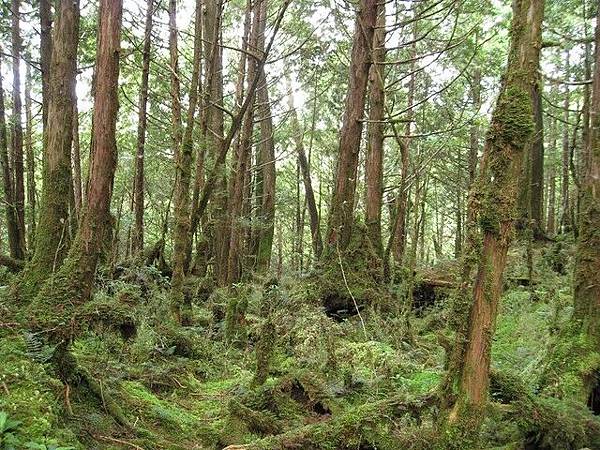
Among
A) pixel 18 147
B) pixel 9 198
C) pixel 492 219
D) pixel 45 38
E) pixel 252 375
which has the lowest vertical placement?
pixel 252 375

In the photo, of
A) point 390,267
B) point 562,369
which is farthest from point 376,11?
point 562,369

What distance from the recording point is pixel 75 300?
5.67 meters

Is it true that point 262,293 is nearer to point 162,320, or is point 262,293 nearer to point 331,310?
point 331,310

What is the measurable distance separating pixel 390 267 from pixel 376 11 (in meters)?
5.70

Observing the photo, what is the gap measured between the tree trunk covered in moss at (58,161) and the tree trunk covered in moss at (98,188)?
0.73 m

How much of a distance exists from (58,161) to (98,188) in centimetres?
125

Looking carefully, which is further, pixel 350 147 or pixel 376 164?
pixel 376 164

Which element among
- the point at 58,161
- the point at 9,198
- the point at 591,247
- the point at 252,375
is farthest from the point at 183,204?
the point at 9,198

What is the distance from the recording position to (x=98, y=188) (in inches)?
257

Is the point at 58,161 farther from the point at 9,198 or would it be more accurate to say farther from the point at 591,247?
the point at 9,198

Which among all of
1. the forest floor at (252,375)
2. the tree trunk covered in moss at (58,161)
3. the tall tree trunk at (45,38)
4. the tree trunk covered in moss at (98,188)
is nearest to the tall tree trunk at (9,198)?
the tall tree trunk at (45,38)

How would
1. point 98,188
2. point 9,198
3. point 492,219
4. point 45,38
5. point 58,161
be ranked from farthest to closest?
point 9,198 < point 45,38 < point 58,161 < point 98,188 < point 492,219

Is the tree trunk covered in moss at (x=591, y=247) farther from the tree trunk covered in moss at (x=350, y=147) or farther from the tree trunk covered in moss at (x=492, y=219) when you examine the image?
the tree trunk covered in moss at (x=350, y=147)

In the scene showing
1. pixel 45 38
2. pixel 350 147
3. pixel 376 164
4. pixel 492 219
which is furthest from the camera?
pixel 376 164
